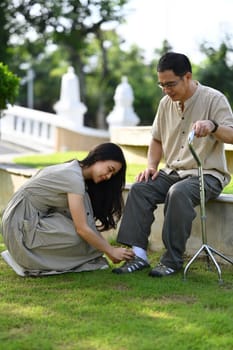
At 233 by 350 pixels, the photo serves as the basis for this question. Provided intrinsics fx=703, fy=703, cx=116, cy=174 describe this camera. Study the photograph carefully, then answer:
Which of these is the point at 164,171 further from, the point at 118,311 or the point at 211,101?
the point at 118,311

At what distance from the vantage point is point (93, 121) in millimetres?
36312

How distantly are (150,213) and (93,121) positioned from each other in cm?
3204

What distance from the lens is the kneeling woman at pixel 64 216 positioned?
4129mm

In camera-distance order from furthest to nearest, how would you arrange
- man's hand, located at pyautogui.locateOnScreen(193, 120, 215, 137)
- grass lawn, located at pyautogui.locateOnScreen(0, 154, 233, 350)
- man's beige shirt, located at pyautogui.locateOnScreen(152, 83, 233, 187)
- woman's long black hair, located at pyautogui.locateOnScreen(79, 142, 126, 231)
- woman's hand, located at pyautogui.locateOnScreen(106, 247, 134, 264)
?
man's beige shirt, located at pyautogui.locateOnScreen(152, 83, 233, 187) → woman's long black hair, located at pyautogui.locateOnScreen(79, 142, 126, 231) → woman's hand, located at pyautogui.locateOnScreen(106, 247, 134, 264) → man's hand, located at pyautogui.locateOnScreen(193, 120, 215, 137) → grass lawn, located at pyautogui.locateOnScreen(0, 154, 233, 350)

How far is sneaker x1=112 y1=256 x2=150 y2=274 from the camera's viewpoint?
14.1ft

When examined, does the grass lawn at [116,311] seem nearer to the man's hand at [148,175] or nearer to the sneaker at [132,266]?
the sneaker at [132,266]

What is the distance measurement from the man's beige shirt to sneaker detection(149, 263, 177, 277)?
0.61 m

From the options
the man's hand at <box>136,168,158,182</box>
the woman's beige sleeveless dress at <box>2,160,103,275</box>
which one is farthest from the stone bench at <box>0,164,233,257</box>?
the woman's beige sleeveless dress at <box>2,160,103,275</box>

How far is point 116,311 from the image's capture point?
350cm

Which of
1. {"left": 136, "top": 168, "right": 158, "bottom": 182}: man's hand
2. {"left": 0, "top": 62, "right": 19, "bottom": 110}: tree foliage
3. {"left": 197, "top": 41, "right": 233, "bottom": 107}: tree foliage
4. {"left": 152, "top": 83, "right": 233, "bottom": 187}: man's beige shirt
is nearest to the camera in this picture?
{"left": 152, "top": 83, "right": 233, "bottom": 187}: man's beige shirt

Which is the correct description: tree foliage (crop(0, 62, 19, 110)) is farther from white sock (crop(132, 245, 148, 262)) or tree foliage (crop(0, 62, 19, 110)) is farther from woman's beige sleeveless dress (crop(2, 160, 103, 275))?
white sock (crop(132, 245, 148, 262))

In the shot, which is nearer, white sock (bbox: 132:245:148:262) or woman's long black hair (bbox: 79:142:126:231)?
woman's long black hair (bbox: 79:142:126:231)

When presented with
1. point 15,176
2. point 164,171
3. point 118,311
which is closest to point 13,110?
point 15,176

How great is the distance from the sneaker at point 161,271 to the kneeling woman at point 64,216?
173 mm
